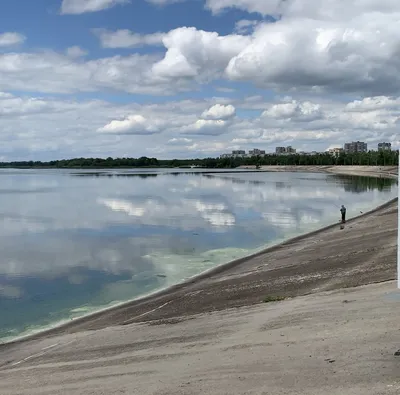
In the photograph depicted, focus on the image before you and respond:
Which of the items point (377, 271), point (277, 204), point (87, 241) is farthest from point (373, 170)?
point (377, 271)

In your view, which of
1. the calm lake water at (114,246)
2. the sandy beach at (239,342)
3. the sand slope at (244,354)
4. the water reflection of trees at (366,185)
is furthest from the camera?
the water reflection of trees at (366,185)

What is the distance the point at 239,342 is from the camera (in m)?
10.9

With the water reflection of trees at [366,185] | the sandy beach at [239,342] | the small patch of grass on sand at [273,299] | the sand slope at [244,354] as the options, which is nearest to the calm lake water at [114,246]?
the sandy beach at [239,342]

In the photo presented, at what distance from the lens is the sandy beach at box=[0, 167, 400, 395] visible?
8.36m

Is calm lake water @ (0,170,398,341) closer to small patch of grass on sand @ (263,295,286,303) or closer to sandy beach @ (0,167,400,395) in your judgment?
sandy beach @ (0,167,400,395)

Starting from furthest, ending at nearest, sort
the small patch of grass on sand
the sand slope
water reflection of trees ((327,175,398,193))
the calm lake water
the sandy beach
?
water reflection of trees ((327,175,398,193))
the calm lake water
the small patch of grass on sand
the sandy beach
the sand slope

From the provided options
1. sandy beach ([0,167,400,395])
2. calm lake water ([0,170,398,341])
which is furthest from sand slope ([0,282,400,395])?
calm lake water ([0,170,398,341])

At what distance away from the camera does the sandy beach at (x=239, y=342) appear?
8359 mm

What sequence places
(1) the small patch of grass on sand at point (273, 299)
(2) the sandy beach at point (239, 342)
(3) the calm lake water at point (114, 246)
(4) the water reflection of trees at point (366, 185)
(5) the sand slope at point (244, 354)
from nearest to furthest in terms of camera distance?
(5) the sand slope at point (244, 354) < (2) the sandy beach at point (239, 342) < (1) the small patch of grass on sand at point (273, 299) < (3) the calm lake water at point (114, 246) < (4) the water reflection of trees at point (366, 185)

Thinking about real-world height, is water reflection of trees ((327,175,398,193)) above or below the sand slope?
above

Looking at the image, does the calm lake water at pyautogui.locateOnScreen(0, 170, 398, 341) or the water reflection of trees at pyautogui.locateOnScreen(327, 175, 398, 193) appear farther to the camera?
the water reflection of trees at pyautogui.locateOnScreen(327, 175, 398, 193)

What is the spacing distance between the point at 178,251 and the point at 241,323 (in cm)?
1880

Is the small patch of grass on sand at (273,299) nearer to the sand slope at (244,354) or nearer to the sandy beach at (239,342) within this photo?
the sandy beach at (239,342)

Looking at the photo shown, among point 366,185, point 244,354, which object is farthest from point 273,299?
point 366,185
